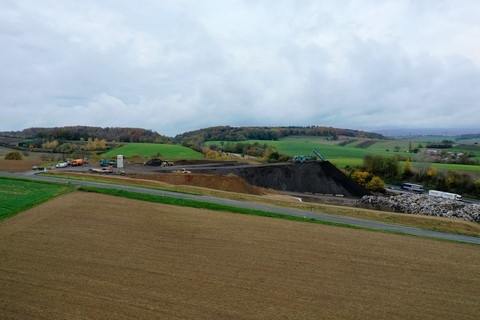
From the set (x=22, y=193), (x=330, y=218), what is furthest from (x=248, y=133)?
(x=22, y=193)

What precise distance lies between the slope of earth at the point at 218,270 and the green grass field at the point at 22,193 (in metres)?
1.77

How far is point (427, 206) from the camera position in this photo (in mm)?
45062

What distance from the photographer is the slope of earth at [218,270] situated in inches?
508

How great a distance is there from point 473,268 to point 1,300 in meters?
20.6

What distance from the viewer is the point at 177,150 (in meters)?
93.9

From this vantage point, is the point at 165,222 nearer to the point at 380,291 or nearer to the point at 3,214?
the point at 3,214

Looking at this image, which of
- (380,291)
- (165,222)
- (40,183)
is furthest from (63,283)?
(40,183)

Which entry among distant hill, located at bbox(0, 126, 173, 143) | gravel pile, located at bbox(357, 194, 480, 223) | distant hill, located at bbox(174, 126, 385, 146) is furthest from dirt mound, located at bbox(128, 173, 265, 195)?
distant hill, located at bbox(174, 126, 385, 146)

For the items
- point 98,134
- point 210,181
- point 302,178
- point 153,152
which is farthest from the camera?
point 98,134

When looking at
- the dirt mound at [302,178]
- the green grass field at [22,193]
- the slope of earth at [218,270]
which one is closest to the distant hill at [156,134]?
the dirt mound at [302,178]

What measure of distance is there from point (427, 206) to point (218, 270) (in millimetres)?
37244

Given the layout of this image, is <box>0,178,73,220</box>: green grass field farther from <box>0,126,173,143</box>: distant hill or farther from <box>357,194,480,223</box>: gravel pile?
<box>0,126,173,143</box>: distant hill

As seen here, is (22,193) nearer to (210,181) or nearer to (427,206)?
(210,181)

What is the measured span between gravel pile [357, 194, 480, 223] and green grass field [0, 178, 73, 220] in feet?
115
